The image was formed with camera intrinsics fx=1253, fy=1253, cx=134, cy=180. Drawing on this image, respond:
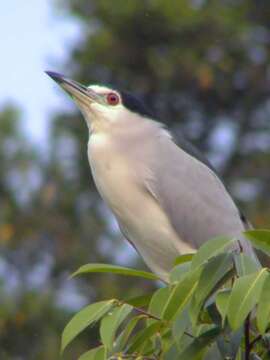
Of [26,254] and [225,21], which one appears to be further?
[225,21]

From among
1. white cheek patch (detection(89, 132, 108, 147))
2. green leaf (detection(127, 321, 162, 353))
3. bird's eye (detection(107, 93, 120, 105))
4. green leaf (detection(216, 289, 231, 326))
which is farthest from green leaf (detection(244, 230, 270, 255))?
bird's eye (detection(107, 93, 120, 105))

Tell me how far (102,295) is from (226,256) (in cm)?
533

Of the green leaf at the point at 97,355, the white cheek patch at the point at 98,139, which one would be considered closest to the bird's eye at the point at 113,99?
the white cheek patch at the point at 98,139

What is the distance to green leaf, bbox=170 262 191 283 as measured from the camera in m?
2.76

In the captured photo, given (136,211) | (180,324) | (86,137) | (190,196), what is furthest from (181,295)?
(86,137)

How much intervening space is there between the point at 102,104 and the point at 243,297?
2.19 m

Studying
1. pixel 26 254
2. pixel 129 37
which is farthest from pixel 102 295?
pixel 129 37

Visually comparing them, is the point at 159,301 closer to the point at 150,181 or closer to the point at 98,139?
the point at 150,181

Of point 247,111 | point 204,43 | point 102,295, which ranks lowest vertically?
point 102,295

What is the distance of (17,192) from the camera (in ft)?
27.7

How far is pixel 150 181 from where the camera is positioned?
4.48 metres

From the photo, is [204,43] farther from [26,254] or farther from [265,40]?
[26,254]

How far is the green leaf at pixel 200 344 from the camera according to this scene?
2742 mm

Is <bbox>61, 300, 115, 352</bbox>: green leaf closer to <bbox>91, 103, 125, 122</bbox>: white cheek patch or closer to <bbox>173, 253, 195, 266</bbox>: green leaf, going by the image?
<bbox>173, 253, 195, 266</bbox>: green leaf
